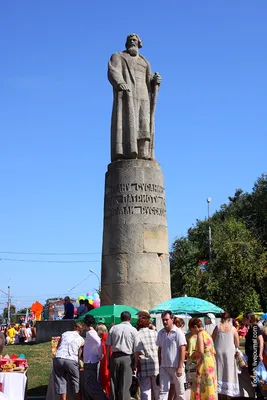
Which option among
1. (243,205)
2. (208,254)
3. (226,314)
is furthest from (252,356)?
(243,205)

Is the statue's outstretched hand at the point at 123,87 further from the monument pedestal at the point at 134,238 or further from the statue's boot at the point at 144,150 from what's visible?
the monument pedestal at the point at 134,238

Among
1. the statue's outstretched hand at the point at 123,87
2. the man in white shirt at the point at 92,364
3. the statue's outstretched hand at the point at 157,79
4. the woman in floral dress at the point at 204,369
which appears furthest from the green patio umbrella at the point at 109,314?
the statue's outstretched hand at the point at 157,79

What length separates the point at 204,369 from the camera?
27.9 feet

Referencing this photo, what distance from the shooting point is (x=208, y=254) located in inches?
1634

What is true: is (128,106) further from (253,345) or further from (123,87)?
(253,345)

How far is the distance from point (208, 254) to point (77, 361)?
109 feet

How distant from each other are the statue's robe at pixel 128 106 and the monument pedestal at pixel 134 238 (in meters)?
0.48

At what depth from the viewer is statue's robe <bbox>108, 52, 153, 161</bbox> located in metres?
14.3

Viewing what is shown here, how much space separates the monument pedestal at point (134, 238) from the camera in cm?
1332

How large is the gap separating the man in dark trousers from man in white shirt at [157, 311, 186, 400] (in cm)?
57

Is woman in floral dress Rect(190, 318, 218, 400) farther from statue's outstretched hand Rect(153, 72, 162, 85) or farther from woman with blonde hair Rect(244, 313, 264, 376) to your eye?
statue's outstretched hand Rect(153, 72, 162, 85)

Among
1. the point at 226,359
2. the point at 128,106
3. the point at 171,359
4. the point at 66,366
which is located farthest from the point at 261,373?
the point at 128,106

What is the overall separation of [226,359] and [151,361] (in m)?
1.37

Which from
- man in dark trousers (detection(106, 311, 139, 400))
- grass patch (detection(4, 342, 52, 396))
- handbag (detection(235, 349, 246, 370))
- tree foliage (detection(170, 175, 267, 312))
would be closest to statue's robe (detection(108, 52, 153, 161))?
grass patch (detection(4, 342, 52, 396))
